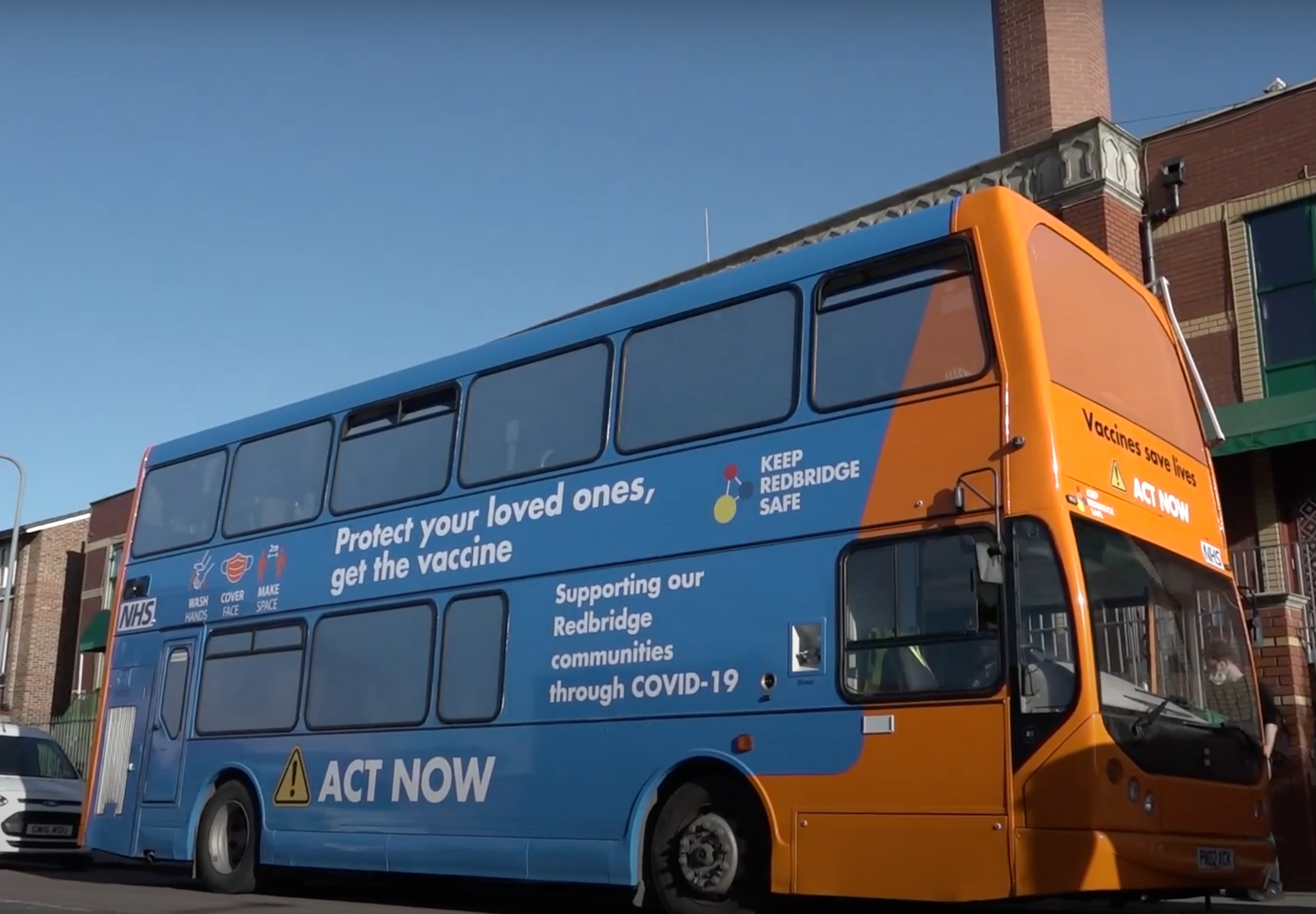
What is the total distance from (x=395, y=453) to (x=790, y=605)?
476 centimetres

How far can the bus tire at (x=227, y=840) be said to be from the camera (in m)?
12.3

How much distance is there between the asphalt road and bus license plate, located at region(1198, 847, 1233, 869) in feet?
4.12

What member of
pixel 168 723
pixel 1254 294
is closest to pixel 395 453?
pixel 168 723

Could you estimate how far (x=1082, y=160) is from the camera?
1712 cm

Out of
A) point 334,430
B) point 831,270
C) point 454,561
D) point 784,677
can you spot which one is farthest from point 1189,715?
point 334,430

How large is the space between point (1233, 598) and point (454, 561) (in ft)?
19.0

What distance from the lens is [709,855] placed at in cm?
855

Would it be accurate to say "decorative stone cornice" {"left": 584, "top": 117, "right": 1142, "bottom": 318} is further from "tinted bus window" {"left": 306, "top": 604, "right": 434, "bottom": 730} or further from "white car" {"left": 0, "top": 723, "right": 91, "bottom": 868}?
"white car" {"left": 0, "top": 723, "right": 91, "bottom": 868}

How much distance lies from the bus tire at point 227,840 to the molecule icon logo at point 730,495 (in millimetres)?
5917

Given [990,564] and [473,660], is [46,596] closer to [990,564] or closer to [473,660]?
[473,660]

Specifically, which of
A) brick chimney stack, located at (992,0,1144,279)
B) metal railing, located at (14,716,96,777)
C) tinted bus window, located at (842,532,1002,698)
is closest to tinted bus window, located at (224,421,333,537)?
tinted bus window, located at (842,532,1002,698)

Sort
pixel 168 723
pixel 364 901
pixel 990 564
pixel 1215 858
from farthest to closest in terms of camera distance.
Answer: pixel 168 723 → pixel 364 901 → pixel 1215 858 → pixel 990 564

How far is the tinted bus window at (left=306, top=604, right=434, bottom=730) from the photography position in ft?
35.8

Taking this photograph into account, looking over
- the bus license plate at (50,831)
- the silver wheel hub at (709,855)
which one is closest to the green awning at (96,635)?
the bus license plate at (50,831)
